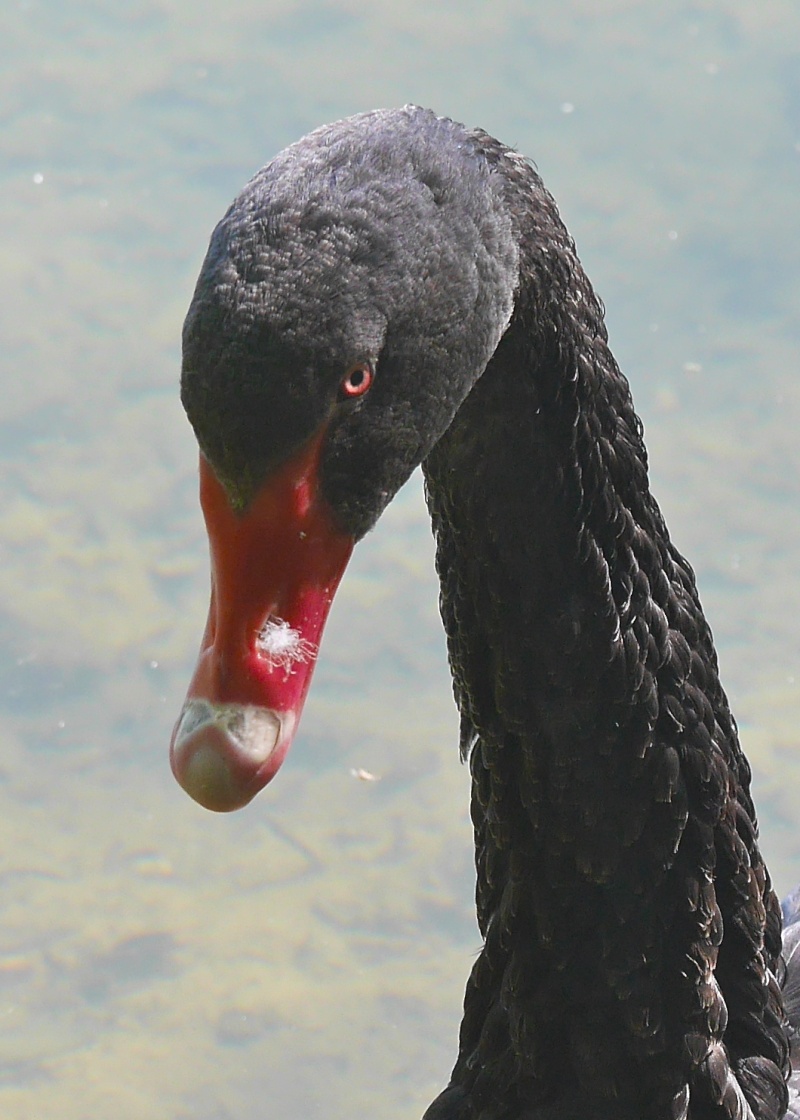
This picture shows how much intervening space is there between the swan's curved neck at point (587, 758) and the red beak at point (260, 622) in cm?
35

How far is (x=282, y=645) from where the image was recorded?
1.53 m

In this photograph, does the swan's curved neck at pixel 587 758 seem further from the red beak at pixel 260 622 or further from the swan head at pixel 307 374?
the red beak at pixel 260 622

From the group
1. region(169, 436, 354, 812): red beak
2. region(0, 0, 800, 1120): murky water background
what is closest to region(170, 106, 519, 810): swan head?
region(169, 436, 354, 812): red beak

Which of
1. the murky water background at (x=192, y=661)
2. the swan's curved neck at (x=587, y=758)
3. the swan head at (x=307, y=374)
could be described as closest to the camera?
the swan head at (x=307, y=374)

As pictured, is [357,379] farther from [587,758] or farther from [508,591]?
[587,758]

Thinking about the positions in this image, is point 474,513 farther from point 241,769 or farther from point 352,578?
point 352,578

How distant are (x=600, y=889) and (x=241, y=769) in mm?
693

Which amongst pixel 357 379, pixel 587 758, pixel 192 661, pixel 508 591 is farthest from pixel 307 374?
pixel 192 661

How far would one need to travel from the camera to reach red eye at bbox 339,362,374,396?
1509mm

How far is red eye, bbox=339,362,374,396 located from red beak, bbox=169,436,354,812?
0.19 ft

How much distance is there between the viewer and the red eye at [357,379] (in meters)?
1.51

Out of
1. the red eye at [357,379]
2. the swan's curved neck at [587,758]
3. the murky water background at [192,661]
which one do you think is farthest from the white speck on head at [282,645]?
the murky water background at [192,661]

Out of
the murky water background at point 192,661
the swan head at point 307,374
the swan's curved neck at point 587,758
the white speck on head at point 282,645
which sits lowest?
the murky water background at point 192,661

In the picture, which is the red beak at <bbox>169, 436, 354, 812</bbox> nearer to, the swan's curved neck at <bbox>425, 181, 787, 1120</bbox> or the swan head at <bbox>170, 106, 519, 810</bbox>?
the swan head at <bbox>170, 106, 519, 810</bbox>
